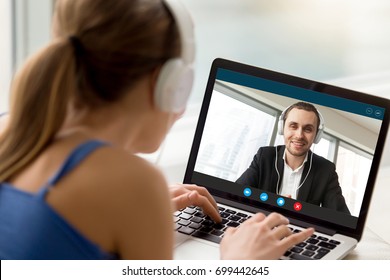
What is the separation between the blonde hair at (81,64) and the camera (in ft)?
2.83

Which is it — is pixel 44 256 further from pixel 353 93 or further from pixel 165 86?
pixel 353 93

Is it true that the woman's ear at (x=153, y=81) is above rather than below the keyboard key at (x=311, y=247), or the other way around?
above

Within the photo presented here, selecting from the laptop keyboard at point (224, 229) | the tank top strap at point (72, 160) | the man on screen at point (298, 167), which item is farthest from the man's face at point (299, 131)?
the tank top strap at point (72, 160)

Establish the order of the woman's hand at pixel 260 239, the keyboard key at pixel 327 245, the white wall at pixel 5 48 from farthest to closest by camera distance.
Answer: the white wall at pixel 5 48 → the keyboard key at pixel 327 245 → the woman's hand at pixel 260 239

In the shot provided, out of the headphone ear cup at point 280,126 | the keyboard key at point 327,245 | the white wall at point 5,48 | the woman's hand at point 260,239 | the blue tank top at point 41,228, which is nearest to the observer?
the blue tank top at point 41,228

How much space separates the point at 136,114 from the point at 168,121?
0.29ft

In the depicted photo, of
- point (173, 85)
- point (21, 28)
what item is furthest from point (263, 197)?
point (21, 28)

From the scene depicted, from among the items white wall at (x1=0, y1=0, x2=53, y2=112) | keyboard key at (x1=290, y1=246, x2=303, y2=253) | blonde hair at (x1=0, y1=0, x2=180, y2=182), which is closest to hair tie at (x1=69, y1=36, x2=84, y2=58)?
blonde hair at (x1=0, y1=0, x2=180, y2=182)

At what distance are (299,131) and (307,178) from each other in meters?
0.08

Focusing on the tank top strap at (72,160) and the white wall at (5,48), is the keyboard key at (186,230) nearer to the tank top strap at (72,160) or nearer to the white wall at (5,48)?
the tank top strap at (72,160)

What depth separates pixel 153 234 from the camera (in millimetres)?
880

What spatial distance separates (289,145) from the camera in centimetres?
125

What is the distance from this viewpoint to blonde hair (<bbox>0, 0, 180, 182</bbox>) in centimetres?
86

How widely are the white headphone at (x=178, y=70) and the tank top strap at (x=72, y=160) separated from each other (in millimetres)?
103
